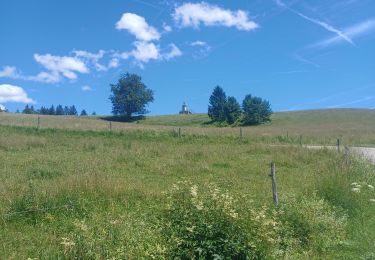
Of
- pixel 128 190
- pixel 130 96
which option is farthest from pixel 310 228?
pixel 130 96

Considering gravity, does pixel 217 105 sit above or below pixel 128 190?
above

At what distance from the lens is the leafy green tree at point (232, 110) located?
9300 centimetres

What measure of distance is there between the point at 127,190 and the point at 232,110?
269ft

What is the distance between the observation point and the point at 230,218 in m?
7.22

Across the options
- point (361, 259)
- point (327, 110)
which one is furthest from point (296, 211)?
point (327, 110)

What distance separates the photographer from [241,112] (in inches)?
3738

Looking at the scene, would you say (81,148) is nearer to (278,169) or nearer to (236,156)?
(236,156)

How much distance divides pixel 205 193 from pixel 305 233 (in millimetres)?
2806

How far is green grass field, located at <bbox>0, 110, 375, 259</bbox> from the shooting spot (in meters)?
7.75

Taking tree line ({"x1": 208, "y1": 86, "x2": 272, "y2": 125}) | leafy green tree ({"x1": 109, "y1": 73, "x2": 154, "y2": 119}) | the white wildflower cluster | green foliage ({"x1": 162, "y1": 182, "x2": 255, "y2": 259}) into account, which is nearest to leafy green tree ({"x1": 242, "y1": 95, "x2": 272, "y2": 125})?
tree line ({"x1": 208, "y1": 86, "x2": 272, "y2": 125})

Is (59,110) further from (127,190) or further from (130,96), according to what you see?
(127,190)

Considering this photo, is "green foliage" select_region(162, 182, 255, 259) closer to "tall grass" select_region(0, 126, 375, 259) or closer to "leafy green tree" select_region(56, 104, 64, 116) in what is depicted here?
"tall grass" select_region(0, 126, 375, 259)

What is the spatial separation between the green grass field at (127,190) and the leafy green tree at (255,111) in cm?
6679

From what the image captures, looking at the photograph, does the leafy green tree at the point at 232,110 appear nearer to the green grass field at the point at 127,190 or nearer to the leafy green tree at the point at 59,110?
the green grass field at the point at 127,190
